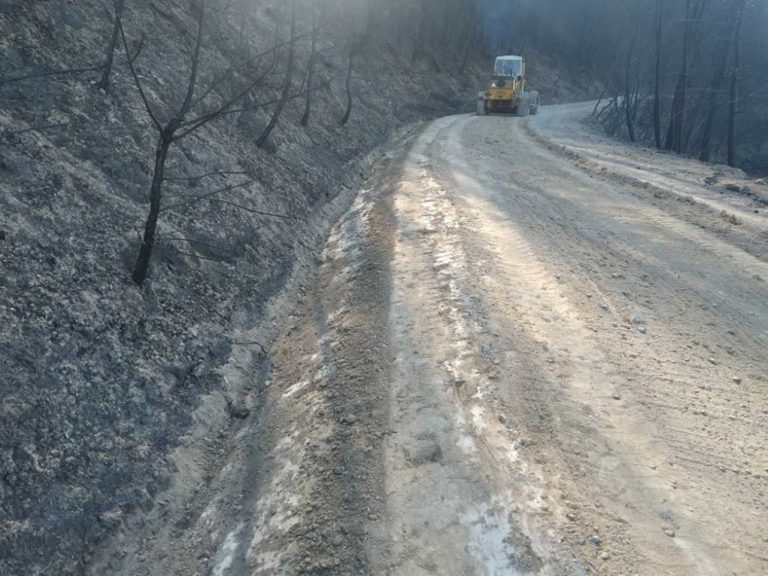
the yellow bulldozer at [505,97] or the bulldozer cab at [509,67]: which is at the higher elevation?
the bulldozer cab at [509,67]

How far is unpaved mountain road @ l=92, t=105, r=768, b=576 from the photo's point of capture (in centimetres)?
381

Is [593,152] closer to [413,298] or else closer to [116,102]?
[413,298]

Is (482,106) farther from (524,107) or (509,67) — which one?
(509,67)

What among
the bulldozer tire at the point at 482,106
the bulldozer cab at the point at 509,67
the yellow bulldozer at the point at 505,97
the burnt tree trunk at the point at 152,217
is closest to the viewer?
the burnt tree trunk at the point at 152,217

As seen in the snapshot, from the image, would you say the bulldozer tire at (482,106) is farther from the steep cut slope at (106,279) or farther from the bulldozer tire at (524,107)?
the steep cut slope at (106,279)

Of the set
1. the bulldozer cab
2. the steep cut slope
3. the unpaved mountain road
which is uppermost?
the bulldozer cab

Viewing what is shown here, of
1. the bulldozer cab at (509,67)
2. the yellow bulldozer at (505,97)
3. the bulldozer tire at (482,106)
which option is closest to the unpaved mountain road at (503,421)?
the yellow bulldozer at (505,97)

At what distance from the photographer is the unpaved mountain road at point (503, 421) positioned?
12.5ft

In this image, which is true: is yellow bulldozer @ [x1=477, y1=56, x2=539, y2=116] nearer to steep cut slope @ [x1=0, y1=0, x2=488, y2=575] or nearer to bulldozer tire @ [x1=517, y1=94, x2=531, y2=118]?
bulldozer tire @ [x1=517, y1=94, x2=531, y2=118]

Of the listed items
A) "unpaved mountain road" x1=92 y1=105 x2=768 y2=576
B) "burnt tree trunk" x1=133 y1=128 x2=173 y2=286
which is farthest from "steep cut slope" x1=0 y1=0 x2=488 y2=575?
"unpaved mountain road" x1=92 y1=105 x2=768 y2=576

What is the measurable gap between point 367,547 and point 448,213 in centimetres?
692

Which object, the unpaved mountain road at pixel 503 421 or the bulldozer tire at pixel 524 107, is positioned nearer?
the unpaved mountain road at pixel 503 421

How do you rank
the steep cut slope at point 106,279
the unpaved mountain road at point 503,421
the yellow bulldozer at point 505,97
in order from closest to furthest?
1. the unpaved mountain road at point 503,421
2. the steep cut slope at point 106,279
3. the yellow bulldozer at point 505,97

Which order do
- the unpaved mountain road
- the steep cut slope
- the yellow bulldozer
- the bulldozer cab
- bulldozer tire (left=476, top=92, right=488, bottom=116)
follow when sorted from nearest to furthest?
the unpaved mountain road → the steep cut slope → the yellow bulldozer → bulldozer tire (left=476, top=92, right=488, bottom=116) → the bulldozer cab
